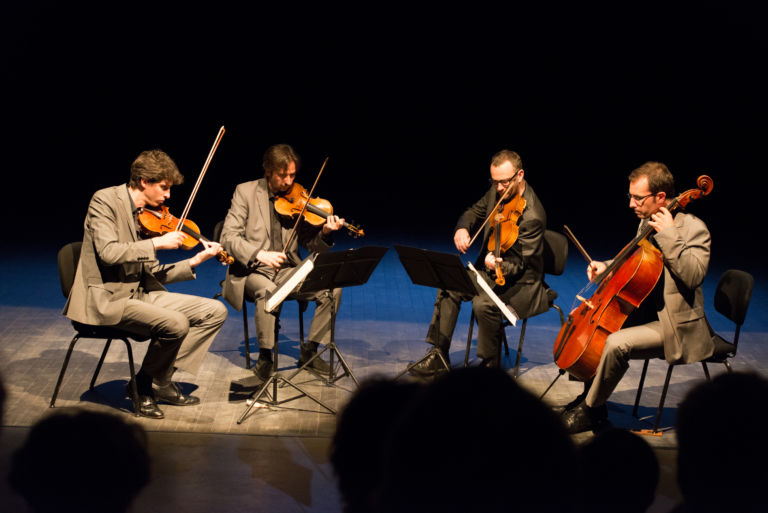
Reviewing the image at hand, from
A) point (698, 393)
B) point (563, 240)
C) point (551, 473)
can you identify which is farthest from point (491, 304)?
point (551, 473)

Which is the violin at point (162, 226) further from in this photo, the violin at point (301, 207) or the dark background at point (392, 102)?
the dark background at point (392, 102)

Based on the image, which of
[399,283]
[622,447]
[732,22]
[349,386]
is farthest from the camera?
[732,22]

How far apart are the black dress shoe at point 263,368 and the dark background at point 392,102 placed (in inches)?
131

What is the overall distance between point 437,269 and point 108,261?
159 centimetres

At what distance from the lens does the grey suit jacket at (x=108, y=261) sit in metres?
3.45

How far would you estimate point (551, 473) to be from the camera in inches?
42.0

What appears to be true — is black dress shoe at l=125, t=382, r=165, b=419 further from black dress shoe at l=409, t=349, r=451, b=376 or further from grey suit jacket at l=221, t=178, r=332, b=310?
black dress shoe at l=409, t=349, r=451, b=376

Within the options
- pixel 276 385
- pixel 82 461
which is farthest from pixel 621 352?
pixel 82 461

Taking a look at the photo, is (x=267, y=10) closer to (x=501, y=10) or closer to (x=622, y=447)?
(x=501, y=10)

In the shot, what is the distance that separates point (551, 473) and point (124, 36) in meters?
8.33

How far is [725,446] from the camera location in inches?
56.1

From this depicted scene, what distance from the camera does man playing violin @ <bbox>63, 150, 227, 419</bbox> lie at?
347 centimetres

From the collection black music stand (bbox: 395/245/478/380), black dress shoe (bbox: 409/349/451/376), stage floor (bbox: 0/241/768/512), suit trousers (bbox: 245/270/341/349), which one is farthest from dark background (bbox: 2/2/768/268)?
black music stand (bbox: 395/245/478/380)

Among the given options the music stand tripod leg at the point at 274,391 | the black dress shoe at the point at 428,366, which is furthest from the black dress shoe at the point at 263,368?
the black dress shoe at the point at 428,366
